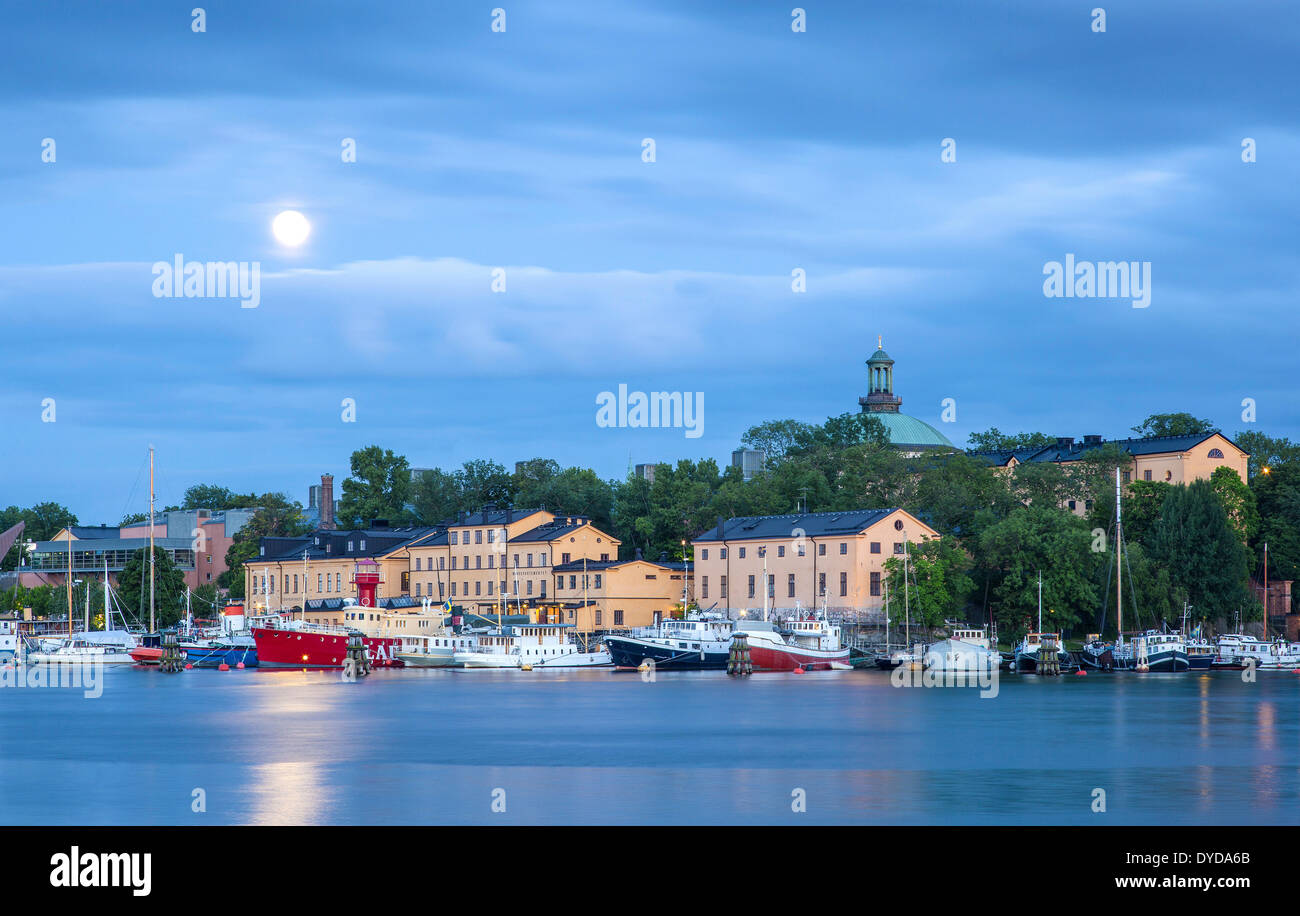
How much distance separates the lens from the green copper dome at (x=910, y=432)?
541ft

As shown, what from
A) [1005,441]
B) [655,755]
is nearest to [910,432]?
[1005,441]

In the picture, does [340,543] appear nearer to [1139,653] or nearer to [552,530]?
[552,530]

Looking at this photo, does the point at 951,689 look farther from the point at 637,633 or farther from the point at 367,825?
the point at 367,825

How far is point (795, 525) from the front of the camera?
120 meters

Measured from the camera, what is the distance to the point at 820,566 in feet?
382

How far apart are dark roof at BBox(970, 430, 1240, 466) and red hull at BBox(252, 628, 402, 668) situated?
59.4m

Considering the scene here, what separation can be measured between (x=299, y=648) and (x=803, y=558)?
114 feet

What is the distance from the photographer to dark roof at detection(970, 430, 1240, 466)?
134m

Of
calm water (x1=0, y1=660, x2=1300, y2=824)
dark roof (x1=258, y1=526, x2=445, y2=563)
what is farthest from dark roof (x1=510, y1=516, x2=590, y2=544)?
calm water (x1=0, y1=660, x2=1300, y2=824)

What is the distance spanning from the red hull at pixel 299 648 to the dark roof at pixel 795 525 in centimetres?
2724

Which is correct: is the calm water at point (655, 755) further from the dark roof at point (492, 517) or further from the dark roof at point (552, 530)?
the dark roof at point (492, 517)

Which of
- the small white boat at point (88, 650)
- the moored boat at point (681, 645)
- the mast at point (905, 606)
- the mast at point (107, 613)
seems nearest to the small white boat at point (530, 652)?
the moored boat at point (681, 645)
